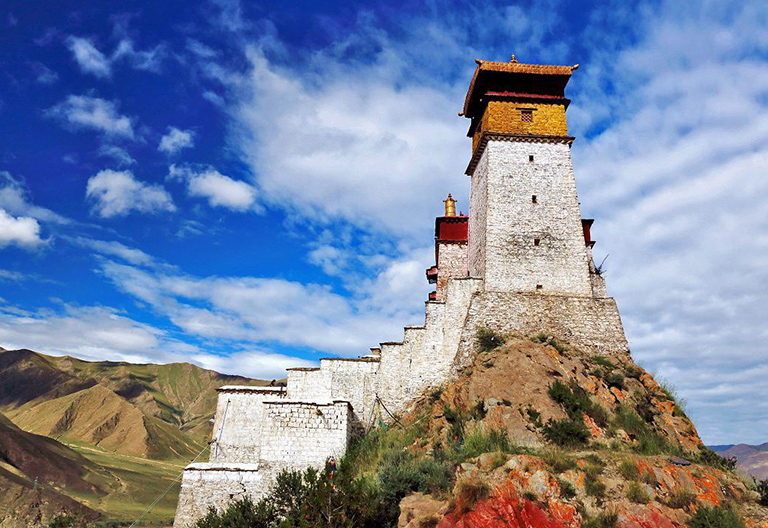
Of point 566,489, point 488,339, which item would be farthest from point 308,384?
point 566,489

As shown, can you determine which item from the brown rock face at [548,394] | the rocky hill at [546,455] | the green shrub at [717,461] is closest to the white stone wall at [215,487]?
the rocky hill at [546,455]

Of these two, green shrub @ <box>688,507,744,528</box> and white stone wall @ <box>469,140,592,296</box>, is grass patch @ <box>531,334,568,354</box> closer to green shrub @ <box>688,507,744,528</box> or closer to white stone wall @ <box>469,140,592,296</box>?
white stone wall @ <box>469,140,592,296</box>

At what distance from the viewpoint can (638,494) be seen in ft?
37.6

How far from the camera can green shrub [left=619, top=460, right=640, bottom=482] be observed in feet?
39.3

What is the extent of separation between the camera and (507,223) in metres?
21.8

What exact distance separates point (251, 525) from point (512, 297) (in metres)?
13.1

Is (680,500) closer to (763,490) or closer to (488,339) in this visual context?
(763,490)

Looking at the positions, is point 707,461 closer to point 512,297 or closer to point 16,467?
point 512,297

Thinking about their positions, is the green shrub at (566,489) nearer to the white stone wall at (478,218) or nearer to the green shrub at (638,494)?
the green shrub at (638,494)

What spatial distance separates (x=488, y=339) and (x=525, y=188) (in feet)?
25.7

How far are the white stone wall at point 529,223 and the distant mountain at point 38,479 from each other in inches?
1562

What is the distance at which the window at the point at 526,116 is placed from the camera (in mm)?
23594

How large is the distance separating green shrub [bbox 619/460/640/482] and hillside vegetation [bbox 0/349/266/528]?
44.0m

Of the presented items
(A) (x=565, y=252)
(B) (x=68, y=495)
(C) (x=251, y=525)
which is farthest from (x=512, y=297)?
(B) (x=68, y=495)
